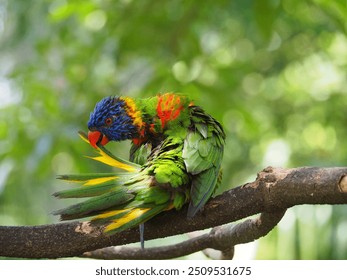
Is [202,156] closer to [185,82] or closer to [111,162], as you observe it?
[111,162]

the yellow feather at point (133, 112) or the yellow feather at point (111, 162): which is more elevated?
the yellow feather at point (133, 112)

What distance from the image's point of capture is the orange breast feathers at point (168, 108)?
47.3 inches

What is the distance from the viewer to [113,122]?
4.01 feet

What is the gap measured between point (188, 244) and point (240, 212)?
37cm

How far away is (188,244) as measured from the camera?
1372mm

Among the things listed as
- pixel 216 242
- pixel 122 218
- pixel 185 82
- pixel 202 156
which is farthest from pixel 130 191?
pixel 185 82

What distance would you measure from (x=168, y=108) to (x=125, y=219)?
0.33m

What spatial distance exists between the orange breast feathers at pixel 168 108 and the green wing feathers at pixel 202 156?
0.04 meters

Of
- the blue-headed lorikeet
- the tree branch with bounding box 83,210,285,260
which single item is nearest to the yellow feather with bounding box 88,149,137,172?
the blue-headed lorikeet

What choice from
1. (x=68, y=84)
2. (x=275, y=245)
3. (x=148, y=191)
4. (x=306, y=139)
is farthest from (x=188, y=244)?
(x=306, y=139)

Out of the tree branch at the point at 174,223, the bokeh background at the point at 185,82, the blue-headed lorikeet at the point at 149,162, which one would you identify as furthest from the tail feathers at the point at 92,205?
the bokeh background at the point at 185,82

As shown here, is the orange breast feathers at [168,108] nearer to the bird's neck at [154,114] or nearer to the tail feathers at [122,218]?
the bird's neck at [154,114]

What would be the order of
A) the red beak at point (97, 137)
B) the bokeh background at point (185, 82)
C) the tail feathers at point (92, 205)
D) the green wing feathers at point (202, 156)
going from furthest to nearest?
the bokeh background at point (185, 82)
the red beak at point (97, 137)
the green wing feathers at point (202, 156)
the tail feathers at point (92, 205)

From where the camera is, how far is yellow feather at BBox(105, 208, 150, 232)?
3.15 feet
